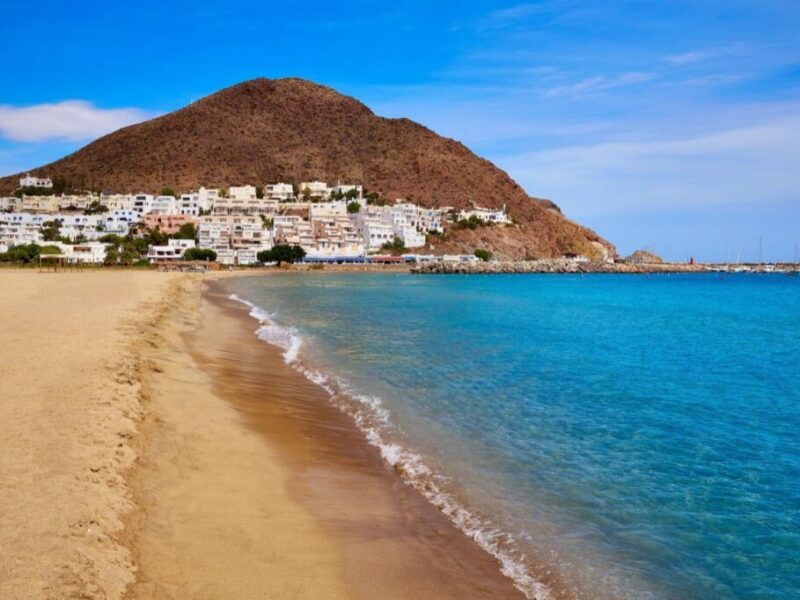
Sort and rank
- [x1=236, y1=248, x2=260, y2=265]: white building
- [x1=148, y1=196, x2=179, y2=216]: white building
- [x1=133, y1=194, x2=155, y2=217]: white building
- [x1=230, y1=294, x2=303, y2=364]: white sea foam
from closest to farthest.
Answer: [x1=230, y1=294, x2=303, y2=364]: white sea foam, [x1=236, y1=248, x2=260, y2=265]: white building, [x1=133, y1=194, x2=155, y2=217]: white building, [x1=148, y1=196, x2=179, y2=216]: white building

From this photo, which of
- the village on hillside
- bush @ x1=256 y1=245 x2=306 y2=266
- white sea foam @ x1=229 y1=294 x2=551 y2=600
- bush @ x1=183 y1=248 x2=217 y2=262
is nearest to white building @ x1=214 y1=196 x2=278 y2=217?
the village on hillside

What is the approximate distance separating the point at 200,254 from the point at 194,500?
11331 cm

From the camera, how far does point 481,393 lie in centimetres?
1462

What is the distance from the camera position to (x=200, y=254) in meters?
115

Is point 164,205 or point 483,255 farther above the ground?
point 164,205

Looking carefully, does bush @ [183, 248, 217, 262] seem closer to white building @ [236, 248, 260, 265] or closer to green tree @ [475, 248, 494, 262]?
white building @ [236, 248, 260, 265]

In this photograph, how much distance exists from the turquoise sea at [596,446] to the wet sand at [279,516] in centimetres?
52

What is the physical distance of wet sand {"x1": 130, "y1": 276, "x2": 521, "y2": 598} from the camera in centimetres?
545

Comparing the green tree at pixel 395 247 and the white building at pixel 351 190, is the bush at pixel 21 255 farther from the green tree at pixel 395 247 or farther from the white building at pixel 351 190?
the white building at pixel 351 190

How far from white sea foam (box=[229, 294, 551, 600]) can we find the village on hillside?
91.4 metres

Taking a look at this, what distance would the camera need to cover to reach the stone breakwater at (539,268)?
406 ft

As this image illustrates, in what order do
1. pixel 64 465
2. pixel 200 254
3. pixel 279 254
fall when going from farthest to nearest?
pixel 279 254
pixel 200 254
pixel 64 465

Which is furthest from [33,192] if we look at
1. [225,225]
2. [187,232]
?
[225,225]

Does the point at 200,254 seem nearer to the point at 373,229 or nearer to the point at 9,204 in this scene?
the point at 373,229
